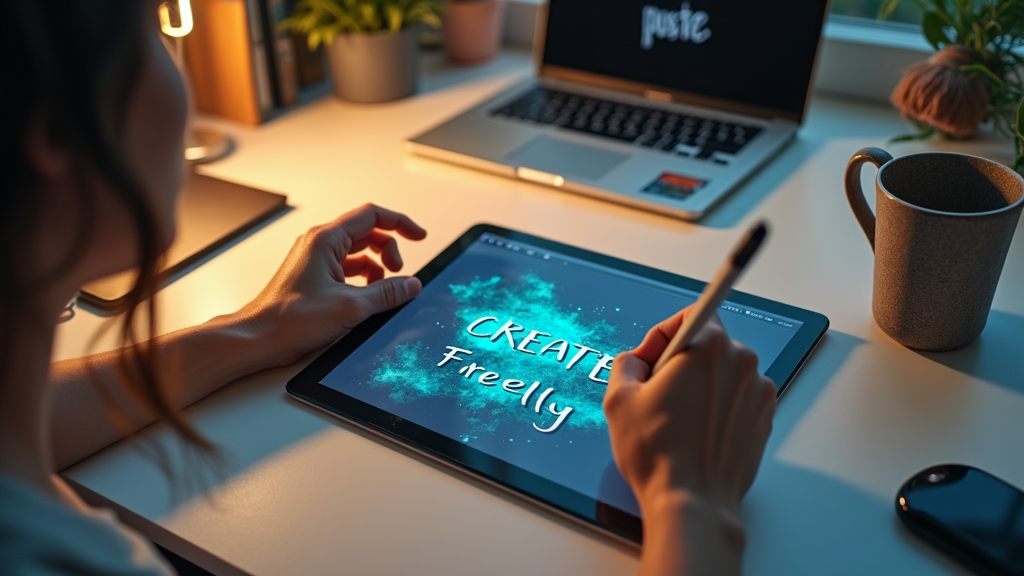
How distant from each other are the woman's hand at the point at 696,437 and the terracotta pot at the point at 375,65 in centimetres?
79

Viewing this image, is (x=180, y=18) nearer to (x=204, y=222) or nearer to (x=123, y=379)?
(x=204, y=222)

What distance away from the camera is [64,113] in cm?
43

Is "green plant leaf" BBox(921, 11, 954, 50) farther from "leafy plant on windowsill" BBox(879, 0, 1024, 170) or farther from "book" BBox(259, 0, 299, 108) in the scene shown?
"book" BBox(259, 0, 299, 108)

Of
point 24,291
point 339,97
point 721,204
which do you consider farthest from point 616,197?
point 24,291

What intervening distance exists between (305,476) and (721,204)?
1.89 ft

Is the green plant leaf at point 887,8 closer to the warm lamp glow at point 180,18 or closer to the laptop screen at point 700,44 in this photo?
the laptop screen at point 700,44

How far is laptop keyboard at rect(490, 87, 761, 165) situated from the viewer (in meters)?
1.09

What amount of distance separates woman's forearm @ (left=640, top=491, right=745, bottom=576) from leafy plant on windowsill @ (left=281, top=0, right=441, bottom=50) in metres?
0.88

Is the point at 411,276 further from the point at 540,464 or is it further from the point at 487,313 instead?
the point at 540,464

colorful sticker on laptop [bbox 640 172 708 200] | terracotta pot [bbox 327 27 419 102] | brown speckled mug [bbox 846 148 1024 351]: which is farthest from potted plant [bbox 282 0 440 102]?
brown speckled mug [bbox 846 148 1024 351]

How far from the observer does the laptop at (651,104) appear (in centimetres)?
105

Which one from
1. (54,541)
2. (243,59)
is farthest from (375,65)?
(54,541)

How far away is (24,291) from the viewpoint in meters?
0.46

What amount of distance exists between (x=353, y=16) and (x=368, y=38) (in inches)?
1.4
